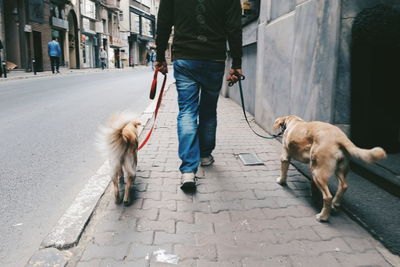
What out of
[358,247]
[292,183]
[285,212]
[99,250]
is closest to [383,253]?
[358,247]

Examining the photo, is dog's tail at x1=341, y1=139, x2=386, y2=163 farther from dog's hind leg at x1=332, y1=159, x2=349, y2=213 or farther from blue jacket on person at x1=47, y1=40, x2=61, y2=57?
blue jacket on person at x1=47, y1=40, x2=61, y2=57

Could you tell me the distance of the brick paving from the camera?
2510 millimetres

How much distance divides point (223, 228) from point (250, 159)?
2119 millimetres

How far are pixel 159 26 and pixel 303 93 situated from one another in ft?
6.99

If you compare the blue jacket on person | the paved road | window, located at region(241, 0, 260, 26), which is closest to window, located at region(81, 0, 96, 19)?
the blue jacket on person

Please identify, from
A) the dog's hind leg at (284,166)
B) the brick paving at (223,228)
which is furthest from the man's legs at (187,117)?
the dog's hind leg at (284,166)

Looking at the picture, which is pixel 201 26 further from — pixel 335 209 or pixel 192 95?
pixel 335 209

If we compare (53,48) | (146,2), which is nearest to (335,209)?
(53,48)

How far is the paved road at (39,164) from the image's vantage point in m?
2.94

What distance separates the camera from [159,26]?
4.02 metres

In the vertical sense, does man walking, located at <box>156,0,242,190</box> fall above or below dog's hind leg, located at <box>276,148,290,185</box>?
above

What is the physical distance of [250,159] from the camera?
498cm

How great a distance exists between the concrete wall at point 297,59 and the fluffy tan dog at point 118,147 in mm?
2346

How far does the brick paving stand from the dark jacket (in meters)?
1.35
